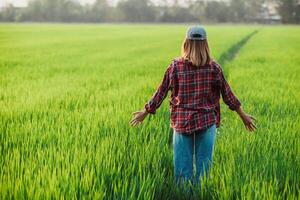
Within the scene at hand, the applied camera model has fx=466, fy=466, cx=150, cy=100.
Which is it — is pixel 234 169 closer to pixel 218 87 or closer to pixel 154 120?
pixel 218 87

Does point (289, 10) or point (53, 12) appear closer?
point (289, 10)

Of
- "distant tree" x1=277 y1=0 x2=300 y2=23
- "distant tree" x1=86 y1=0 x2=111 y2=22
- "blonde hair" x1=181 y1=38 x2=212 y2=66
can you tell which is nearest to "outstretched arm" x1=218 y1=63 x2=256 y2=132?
"blonde hair" x1=181 y1=38 x2=212 y2=66

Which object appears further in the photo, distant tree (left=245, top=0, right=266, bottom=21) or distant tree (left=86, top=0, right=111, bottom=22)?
distant tree (left=245, top=0, right=266, bottom=21)

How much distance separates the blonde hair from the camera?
262cm

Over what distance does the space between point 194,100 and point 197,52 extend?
11.3 inches

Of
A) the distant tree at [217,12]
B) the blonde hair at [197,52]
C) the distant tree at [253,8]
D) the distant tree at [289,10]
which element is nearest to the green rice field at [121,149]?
the blonde hair at [197,52]

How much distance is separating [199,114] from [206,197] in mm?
483

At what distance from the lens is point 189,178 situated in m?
2.79

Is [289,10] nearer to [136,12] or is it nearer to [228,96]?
[136,12]

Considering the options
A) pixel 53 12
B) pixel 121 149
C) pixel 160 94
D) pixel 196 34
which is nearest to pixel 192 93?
pixel 160 94

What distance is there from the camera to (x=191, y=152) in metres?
2.81

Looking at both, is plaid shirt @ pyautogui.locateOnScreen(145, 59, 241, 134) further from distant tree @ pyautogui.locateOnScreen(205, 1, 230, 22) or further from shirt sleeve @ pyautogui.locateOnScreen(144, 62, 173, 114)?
distant tree @ pyautogui.locateOnScreen(205, 1, 230, 22)

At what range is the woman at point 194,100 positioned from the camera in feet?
8.68

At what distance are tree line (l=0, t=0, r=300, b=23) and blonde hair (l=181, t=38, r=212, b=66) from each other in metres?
90.3
